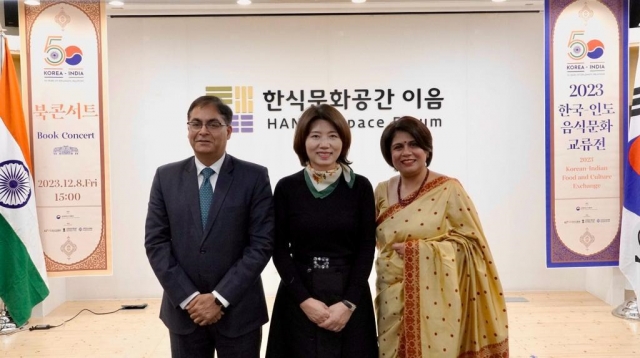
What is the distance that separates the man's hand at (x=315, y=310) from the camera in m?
2.22

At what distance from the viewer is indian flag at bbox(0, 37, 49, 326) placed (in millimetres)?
4066

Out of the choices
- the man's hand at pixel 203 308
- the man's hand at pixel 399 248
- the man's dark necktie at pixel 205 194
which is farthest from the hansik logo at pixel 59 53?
the man's hand at pixel 399 248

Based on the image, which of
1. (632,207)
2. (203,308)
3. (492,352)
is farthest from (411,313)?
(632,207)

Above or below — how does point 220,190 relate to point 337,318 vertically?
above

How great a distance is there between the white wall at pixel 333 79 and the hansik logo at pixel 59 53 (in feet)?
3.97

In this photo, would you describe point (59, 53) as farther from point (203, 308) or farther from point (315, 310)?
point (315, 310)

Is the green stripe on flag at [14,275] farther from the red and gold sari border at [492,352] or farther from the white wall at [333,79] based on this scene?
the red and gold sari border at [492,352]

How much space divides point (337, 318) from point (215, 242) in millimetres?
551

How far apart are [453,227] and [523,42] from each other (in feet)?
12.0

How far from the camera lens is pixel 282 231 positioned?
7.63ft

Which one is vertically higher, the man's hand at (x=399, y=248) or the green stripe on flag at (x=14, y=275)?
the man's hand at (x=399, y=248)

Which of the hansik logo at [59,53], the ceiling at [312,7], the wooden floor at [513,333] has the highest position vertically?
the ceiling at [312,7]

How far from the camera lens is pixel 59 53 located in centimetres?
423

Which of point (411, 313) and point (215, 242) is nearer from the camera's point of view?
point (215, 242)
